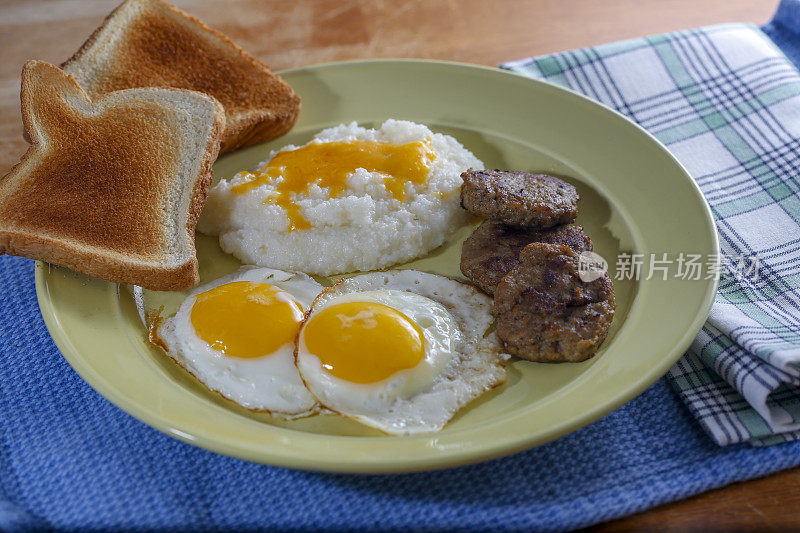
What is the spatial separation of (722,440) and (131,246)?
8.17 ft

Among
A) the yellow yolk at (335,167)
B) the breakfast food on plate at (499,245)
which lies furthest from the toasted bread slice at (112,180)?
the breakfast food on plate at (499,245)

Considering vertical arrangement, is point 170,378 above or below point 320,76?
below

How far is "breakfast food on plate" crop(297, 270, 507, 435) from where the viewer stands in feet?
8.54

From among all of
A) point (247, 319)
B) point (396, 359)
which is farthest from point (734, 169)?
point (247, 319)

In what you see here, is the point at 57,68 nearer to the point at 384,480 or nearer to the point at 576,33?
the point at 384,480

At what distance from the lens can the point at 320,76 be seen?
434 centimetres

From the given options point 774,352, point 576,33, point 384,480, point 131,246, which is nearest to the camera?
point 384,480

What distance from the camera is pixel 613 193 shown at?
3559 millimetres

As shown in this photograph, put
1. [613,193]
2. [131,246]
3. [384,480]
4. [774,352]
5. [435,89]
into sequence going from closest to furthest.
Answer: [384,480]
[774,352]
[131,246]
[613,193]
[435,89]

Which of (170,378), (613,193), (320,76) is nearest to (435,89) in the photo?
(320,76)

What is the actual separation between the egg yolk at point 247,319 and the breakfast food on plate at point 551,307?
0.85m

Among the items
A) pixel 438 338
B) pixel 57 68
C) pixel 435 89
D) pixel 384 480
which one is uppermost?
pixel 57 68

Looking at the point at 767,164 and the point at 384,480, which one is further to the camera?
the point at 767,164

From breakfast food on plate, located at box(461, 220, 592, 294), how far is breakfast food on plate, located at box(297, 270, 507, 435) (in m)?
0.22
